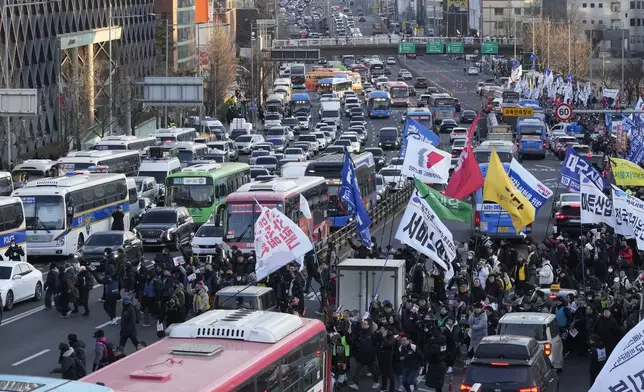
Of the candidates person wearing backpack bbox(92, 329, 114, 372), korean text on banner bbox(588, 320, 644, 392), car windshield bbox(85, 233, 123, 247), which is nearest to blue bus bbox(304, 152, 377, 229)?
car windshield bbox(85, 233, 123, 247)

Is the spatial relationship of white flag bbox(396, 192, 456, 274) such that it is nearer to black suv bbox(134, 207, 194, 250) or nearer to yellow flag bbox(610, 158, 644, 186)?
yellow flag bbox(610, 158, 644, 186)

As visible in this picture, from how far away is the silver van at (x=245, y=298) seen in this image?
2780 centimetres

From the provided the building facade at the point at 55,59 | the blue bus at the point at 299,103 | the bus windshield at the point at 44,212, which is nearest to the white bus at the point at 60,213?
the bus windshield at the point at 44,212

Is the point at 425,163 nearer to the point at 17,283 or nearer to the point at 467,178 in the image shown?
the point at 467,178

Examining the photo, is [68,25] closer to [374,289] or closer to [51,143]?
[51,143]

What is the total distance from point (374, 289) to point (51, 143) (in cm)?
5313

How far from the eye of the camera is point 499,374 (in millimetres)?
20656

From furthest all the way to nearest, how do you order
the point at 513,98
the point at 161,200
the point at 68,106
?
the point at 513,98
the point at 68,106
the point at 161,200

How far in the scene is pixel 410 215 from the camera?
28.1 m

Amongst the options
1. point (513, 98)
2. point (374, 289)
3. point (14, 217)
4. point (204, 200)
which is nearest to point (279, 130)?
point (513, 98)

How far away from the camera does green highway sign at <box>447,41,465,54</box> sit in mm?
137000

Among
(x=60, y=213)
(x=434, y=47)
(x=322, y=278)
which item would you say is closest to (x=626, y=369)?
Answer: (x=322, y=278)

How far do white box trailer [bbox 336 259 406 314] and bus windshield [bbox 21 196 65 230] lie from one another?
14.6 m

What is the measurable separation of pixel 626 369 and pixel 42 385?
5.73 meters
